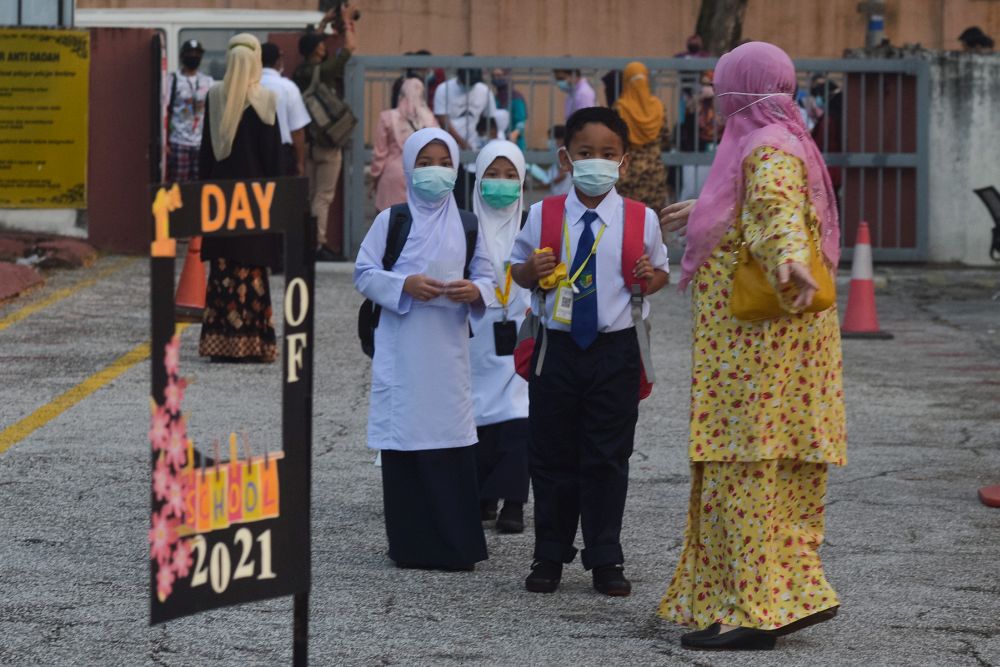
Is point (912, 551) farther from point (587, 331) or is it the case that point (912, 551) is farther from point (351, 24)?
point (351, 24)

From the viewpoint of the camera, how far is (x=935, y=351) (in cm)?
1206

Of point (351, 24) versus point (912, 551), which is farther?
point (351, 24)

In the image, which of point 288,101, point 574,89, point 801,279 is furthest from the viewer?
point 574,89

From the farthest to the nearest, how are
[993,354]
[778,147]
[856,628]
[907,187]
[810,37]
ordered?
[810,37], [907,187], [993,354], [856,628], [778,147]

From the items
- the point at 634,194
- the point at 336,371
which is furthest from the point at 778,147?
the point at 634,194

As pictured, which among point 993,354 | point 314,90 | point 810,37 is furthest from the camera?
point 810,37

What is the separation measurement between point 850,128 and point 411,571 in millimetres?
11983

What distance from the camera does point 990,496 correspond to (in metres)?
7.34

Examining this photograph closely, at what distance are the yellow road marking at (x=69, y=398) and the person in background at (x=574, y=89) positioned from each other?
240 inches

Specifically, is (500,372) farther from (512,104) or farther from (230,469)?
(512,104)

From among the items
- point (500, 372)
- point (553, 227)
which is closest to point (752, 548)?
point (553, 227)

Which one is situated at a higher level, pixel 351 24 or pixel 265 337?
pixel 351 24

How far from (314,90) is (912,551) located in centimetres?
1006

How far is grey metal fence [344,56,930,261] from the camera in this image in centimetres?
1697
